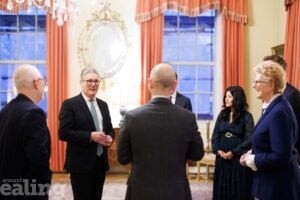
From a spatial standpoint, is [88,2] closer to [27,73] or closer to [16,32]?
[16,32]

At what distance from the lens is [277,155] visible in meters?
2.12

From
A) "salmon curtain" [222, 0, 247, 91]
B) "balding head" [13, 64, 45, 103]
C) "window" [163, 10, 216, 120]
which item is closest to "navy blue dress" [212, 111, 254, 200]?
"balding head" [13, 64, 45, 103]

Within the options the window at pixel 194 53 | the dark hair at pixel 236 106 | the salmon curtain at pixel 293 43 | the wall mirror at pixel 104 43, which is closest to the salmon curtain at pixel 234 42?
the window at pixel 194 53

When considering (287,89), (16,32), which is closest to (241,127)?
(287,89)

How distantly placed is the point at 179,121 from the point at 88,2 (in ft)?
15.4

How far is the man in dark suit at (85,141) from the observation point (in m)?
2.84

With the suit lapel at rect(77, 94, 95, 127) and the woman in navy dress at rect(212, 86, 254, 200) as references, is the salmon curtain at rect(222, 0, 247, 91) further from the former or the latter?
the suit lapel at rect(77, 94, 95, 127)

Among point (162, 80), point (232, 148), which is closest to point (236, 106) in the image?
point (232, 148)

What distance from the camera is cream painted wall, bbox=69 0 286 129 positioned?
20.4ft

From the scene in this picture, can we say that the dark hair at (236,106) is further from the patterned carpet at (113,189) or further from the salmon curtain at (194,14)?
the salmon curtain at (194,14)

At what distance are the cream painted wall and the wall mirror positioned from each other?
85mm

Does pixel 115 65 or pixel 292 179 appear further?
pixel 115 65

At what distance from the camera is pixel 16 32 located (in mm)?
6461

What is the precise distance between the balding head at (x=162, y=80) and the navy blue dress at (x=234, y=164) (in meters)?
1.72
